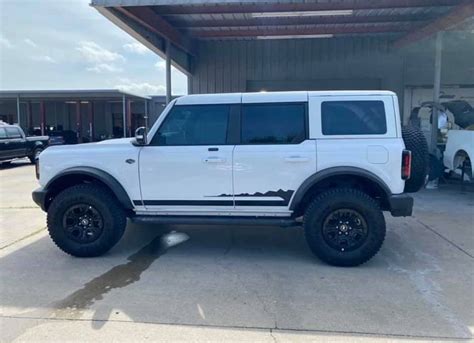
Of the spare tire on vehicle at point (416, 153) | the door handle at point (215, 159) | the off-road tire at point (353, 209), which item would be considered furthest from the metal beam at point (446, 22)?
the door handle at point (215, 159)

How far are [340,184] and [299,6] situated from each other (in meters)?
4.72

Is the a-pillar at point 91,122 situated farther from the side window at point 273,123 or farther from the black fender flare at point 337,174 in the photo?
the black fender flare at point 337,174

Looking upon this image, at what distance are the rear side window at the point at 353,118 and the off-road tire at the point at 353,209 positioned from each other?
2.35ft

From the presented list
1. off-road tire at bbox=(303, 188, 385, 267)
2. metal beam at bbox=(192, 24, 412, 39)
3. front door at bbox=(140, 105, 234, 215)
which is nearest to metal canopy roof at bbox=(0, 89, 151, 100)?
metal beam at bbox=(192, 24, 412, 39)

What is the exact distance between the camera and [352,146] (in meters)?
4.39

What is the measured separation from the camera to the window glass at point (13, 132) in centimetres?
1509

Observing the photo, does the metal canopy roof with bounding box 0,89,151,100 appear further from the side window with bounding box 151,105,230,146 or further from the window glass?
the side window with bounding box 151,105,230,146

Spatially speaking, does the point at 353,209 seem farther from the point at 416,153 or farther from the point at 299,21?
the point at 299,21

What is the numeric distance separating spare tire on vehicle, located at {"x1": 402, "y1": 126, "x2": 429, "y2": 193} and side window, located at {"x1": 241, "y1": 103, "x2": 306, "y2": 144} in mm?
1406

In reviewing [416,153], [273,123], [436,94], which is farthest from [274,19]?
[416,153]

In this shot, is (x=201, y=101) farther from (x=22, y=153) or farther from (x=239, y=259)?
(x=22, y=153)

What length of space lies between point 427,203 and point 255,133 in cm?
Answer: 505

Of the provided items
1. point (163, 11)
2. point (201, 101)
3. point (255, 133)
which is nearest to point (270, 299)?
point (255, 133)

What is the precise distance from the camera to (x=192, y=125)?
4.75 metres
